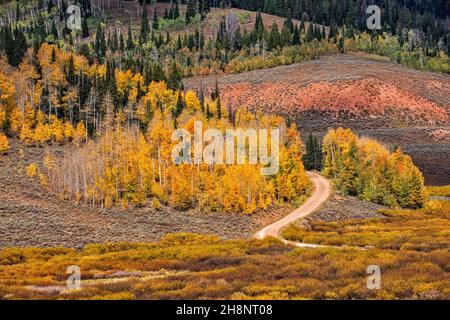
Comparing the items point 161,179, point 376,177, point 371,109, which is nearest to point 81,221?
point 161,179

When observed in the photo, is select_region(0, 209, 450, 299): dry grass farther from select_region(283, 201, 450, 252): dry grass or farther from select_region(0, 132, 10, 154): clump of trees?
select_region(0, 132, 10, 154): clump of trees

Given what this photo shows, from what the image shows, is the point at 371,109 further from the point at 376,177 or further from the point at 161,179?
the point at 161,179

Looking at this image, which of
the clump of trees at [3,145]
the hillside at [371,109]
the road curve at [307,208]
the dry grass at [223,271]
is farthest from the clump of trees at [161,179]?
the hillside at [371,109]

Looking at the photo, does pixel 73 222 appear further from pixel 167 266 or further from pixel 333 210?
pixel 333 210

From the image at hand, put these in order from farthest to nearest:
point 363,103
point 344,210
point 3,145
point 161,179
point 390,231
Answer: point 363,103, point 3,145, point 344,210, point 161,179, point 390,231

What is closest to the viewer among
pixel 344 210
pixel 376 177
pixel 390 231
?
pixel 390 231
